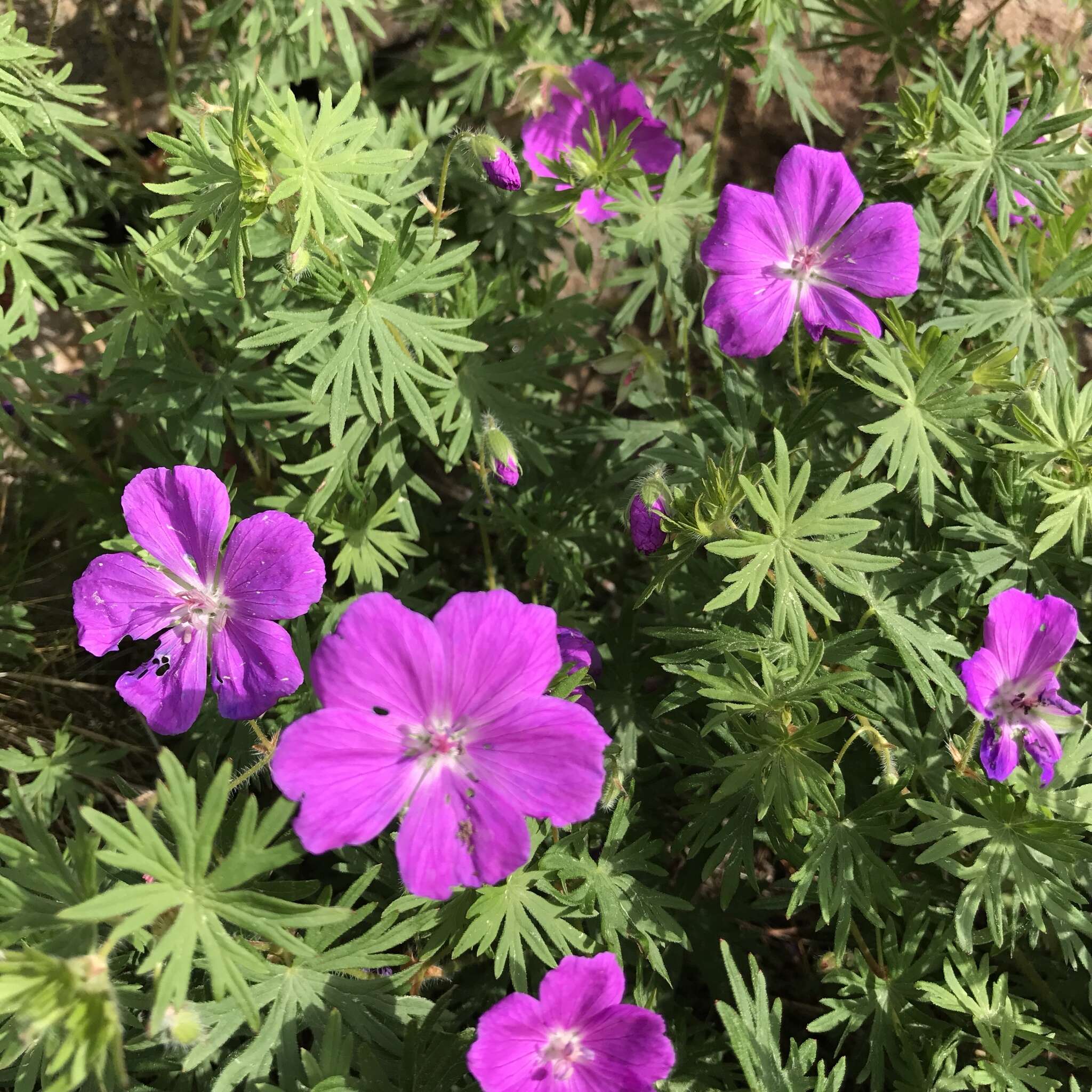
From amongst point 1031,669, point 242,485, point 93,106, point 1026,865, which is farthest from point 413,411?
point 93,106

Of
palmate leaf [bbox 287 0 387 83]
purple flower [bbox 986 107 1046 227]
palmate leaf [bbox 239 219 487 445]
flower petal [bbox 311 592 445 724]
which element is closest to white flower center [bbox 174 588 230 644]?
palmate leaf [bbox 239 219 487 445]

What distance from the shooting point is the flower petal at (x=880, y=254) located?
2.57m

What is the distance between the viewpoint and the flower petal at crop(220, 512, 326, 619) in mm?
2143

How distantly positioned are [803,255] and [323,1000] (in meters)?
2.32

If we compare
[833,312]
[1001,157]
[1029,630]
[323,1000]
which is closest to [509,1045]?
[323,1000]

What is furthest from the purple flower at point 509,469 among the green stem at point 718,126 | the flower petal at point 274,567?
the green stem at point 718,126

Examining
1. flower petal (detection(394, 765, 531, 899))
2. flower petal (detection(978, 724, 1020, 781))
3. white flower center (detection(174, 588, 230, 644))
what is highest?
flower petal (detection(394, 765, 531, 899))

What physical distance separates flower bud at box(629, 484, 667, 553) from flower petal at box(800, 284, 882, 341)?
676 millimetres

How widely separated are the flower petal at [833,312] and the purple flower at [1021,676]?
81 cm

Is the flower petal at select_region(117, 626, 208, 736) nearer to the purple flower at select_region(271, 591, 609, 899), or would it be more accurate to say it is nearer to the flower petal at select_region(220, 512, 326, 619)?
the flower petal at select_region(220, 512, 326, 619)

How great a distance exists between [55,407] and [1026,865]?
3200 mm

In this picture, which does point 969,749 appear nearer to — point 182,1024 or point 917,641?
point 917,641

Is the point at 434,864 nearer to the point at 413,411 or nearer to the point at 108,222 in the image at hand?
the point at 413,411

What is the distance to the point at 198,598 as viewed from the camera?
232cm
